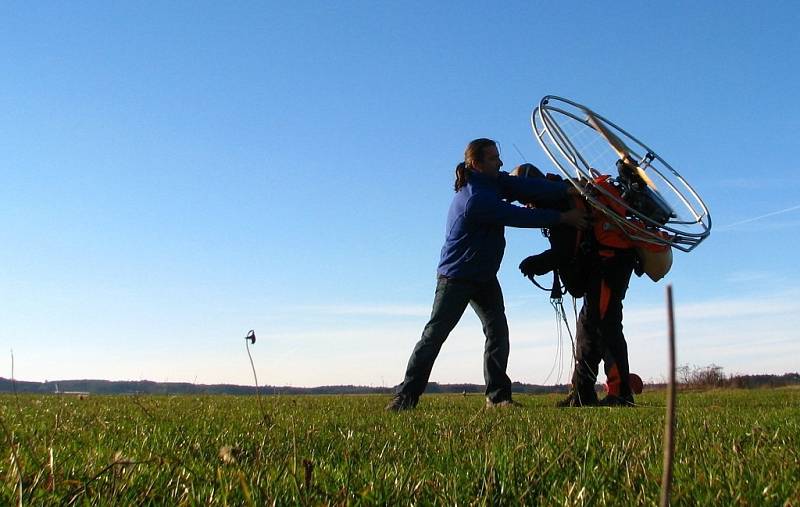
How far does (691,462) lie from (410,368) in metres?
→ 5.07

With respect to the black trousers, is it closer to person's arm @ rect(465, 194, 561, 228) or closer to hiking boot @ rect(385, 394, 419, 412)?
person's arm @ rect(465, 194, 561, 228)

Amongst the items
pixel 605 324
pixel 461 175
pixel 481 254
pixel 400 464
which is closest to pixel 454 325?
pixel 481 254

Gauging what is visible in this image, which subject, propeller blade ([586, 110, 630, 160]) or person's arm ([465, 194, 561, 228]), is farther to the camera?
propeller blade ([586, 110, 630, 160])

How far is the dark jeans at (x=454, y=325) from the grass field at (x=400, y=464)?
307 cm

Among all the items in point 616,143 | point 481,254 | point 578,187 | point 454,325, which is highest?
point 616,143

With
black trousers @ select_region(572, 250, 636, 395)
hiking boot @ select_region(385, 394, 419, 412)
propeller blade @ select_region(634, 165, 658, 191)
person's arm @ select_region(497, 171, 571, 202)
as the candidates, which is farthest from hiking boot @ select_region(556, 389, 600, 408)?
propeller blade @ select_region(634, 165, 658, 191)

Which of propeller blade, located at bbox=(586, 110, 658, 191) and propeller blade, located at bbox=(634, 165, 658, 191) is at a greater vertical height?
propeller blade, located at bbox=(586, 110, 658, 191)

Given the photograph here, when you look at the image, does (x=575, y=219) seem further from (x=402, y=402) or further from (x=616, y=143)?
(x=402, y=402)

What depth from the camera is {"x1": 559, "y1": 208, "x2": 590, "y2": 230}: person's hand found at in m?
7.82

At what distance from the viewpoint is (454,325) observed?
7852 mm

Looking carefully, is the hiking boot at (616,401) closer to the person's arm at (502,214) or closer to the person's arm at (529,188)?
the person's arm at (502,214)

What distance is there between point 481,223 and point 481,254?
32 cm

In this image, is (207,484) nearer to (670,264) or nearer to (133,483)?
(133,483)

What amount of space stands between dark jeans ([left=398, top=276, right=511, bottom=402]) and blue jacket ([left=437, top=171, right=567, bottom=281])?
173 millimetres
